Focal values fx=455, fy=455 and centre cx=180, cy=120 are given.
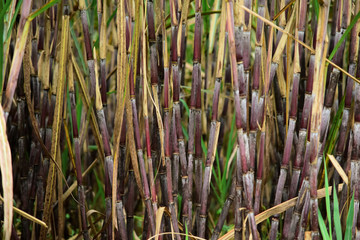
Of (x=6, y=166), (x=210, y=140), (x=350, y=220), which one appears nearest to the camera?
(x=6, y=166)

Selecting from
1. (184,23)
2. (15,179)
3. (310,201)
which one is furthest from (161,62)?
(15,179)

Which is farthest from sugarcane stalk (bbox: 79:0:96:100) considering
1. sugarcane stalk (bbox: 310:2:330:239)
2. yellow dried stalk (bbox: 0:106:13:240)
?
sugarcane stalk (bbox: 310:2:330:239)

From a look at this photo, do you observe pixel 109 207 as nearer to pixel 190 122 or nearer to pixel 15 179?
pixel 190 122

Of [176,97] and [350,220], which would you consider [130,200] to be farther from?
[350,220]

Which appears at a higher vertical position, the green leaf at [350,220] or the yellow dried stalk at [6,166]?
the yellow dried stalk at [6,166]

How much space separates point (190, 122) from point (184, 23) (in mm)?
177

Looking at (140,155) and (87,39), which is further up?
(87,39)

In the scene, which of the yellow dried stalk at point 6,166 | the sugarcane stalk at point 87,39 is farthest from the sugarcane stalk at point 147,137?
the yellow dried stalk at point 6,166

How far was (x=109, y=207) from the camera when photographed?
87cm

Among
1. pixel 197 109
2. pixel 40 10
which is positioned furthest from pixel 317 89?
pixel 40 10

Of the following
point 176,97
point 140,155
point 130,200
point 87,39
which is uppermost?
point 87,39

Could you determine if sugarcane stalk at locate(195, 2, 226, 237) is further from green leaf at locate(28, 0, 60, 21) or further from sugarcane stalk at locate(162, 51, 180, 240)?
green leaf at locate(28, 0, 60, 21)

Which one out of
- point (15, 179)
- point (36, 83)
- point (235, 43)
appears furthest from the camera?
point (15, 179)

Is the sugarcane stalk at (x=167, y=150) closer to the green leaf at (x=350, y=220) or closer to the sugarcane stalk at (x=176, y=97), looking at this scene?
the sugarcane stalk at (x=176, y=97)
